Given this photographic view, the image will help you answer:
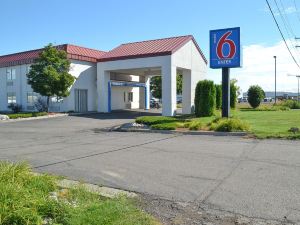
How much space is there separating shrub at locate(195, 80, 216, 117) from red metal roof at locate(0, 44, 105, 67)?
1271 cm

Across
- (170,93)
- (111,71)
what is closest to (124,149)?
(170,93)

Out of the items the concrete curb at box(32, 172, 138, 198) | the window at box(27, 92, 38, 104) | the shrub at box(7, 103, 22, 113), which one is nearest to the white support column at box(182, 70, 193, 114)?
the window at box(27, 92, 38, 104)

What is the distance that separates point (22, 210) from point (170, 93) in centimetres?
2476

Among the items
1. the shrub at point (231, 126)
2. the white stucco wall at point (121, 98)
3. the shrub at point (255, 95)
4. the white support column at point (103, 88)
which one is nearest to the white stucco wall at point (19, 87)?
the white support column at point (103, 88)

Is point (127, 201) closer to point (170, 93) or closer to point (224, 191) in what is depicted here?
point (224, 191)

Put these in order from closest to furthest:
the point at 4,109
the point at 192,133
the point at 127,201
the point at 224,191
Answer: the point at 127,201, the point at 224,191, the point at 192,133, the point at 4,109

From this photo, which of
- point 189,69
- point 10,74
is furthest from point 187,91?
point 10,74

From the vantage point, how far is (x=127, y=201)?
5820mm

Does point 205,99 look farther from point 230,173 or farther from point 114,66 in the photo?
point 230,173

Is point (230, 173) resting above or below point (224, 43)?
below

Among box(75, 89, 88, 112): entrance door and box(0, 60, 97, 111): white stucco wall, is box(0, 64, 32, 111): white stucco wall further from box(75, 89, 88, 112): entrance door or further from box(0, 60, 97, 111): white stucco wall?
box(75, 89, 88, 112): entrance door

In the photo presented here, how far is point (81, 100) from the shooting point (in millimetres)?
34750

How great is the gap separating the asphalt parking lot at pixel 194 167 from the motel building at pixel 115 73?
52.0ft

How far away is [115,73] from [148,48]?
6350 mm
